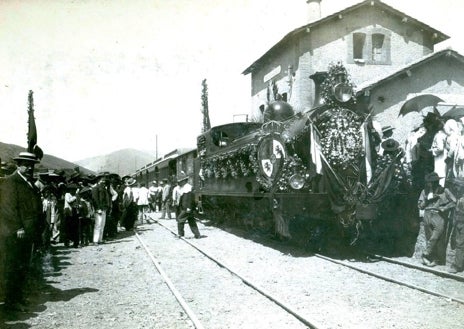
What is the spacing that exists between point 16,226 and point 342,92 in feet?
21.6

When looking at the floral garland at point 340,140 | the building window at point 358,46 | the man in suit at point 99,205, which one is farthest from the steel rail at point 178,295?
the building window at point 358,46

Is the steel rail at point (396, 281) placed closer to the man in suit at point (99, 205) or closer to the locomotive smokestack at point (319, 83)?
the locomotive smokestack at point (319, 83)

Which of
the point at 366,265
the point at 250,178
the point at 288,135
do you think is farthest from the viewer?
the point at 250,178

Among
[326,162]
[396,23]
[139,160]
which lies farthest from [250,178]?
[139,160]

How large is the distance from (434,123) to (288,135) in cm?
294

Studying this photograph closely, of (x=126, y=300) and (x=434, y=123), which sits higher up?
(x=434, y=123)

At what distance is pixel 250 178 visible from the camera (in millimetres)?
11562

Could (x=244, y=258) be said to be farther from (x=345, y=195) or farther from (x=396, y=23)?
(x=396, y=23)

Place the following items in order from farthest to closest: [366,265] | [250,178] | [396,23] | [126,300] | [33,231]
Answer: [396,23]
[250,178]
[366,265]
[126,300]
[33,231]

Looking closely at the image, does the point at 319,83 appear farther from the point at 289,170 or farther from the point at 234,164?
the point at 234,164

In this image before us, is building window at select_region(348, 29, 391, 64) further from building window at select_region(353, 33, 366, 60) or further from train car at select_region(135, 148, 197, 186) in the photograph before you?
train car at select_region(135, 148, 197, 186)

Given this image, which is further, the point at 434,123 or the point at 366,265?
the point at 434,123

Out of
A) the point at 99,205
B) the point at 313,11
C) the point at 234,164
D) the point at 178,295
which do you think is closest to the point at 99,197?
the point at 99,205

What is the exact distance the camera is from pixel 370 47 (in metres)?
24.0
